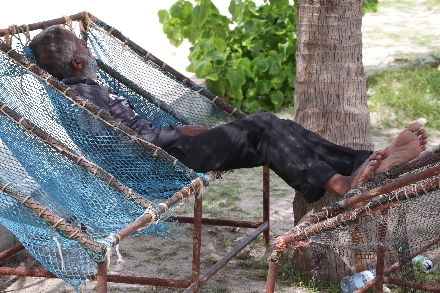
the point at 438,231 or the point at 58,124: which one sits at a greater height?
the point at 58,124

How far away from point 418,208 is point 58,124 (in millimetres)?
1669

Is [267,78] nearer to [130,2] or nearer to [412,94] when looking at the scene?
[412,94]

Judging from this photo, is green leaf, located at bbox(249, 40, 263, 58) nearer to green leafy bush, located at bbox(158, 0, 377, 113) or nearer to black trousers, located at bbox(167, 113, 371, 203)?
green leafy bush, located at bbox(158, 0, 377, 113)

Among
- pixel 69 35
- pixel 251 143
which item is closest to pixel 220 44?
pixel 69 35

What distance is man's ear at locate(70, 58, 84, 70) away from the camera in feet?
11.4

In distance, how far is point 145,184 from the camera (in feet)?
10.3

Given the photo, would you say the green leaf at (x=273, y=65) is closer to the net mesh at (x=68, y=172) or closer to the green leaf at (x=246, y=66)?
the green leaf at (x=246, y=66)

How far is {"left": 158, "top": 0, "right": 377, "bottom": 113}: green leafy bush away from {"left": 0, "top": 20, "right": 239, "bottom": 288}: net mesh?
3042 millimetres

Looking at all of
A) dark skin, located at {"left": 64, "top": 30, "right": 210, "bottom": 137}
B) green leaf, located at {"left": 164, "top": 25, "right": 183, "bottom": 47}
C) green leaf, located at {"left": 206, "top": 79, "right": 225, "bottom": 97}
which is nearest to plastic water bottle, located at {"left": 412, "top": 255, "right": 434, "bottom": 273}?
dark skin, located at {"left": 64, "top": 30, "right": 210, "bottom": 137}

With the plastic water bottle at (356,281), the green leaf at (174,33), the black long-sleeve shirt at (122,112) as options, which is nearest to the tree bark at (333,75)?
the plastic water bottle at (356,281)

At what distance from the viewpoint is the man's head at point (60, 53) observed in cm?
341

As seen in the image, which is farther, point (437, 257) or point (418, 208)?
point (437, 257)

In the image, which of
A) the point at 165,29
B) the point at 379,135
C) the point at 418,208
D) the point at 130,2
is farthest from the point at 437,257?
the point at 130,2

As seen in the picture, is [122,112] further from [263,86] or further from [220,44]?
[263,86]
